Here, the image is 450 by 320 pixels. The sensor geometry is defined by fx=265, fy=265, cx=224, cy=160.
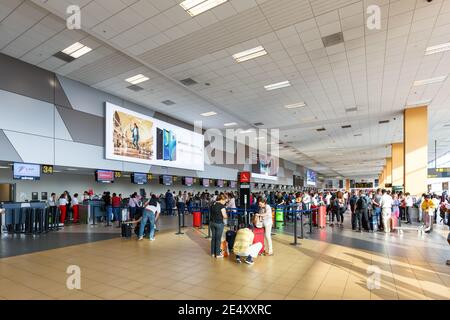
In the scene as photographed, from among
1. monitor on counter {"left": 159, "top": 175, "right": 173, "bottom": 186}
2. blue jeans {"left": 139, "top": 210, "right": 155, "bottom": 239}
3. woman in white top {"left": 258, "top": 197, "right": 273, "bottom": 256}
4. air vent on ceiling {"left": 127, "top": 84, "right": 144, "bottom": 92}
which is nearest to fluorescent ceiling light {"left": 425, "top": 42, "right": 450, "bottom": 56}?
woman in white top {"left": 258, "top": 197, "right": 273, "bottom": 256}

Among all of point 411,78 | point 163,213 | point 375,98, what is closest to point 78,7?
point 411,78

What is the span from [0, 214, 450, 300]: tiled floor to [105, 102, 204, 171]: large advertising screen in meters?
5.77

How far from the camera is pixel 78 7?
614cm

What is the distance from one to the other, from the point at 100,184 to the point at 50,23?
1091 centimetres

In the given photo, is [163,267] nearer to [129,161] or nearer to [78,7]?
[78,7]

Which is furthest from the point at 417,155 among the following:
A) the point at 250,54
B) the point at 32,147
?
the point at 32,147

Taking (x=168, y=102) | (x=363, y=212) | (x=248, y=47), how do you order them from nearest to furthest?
(x=248, y=47) → (x=363, y=212) → (x=168, y=102)

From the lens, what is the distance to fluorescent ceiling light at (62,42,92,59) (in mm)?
8147

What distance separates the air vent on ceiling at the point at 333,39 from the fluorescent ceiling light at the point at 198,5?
10.8 feet

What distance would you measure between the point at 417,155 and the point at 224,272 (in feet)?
39.9

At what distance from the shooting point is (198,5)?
621 cm

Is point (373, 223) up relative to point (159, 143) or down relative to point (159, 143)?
down

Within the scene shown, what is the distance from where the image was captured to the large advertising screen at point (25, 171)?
28.4 ft

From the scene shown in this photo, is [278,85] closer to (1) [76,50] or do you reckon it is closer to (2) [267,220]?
(2) [267,220]
